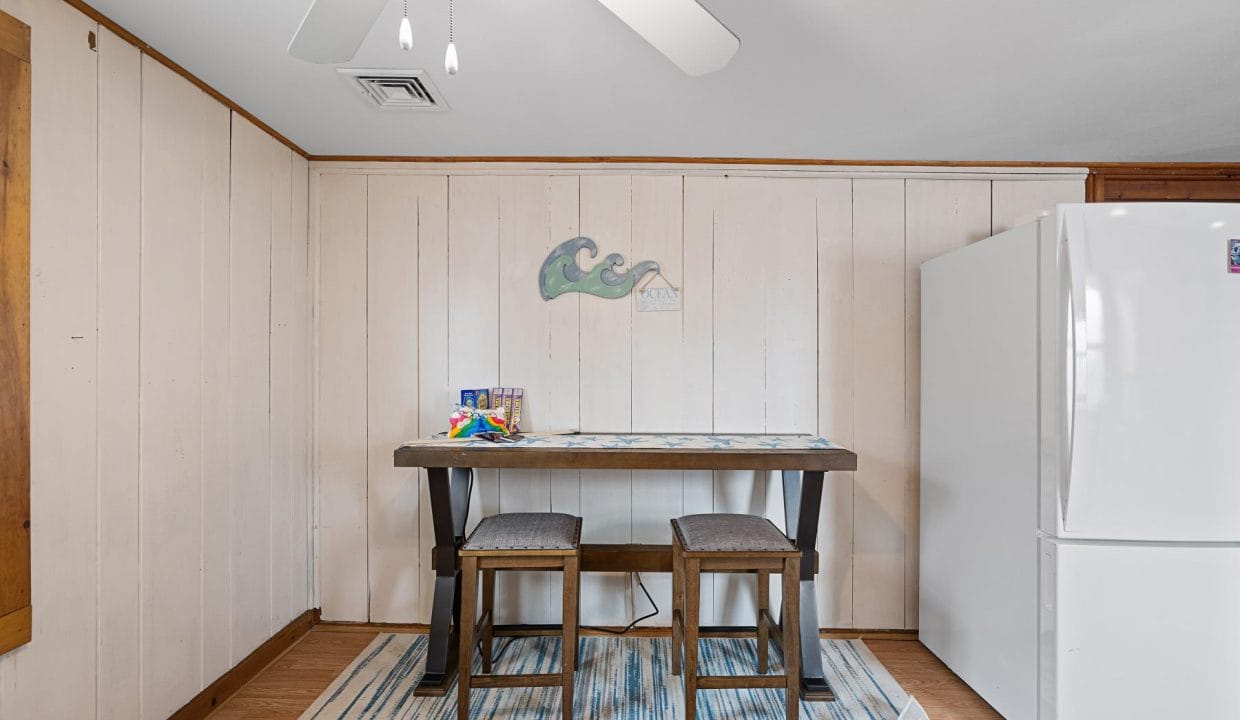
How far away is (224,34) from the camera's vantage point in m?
1.81

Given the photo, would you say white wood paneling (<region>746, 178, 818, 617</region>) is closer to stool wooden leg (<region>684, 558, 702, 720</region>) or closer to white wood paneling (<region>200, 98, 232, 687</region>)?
stool wooden leg (<region>684, 558, 702, 720</region>)

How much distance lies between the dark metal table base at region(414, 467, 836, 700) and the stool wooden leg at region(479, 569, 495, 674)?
0.40ft

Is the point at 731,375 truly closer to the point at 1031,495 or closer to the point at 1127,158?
the point at 1031,495

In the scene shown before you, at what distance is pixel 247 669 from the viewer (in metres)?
2.40

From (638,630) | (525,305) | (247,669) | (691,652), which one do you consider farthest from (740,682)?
(247,669)

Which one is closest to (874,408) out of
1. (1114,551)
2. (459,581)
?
(1114,551)

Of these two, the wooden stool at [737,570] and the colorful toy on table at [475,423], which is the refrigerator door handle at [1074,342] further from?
the colorful toy on table at [475,423]

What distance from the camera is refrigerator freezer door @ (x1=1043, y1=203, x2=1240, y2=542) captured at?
1.81 meters

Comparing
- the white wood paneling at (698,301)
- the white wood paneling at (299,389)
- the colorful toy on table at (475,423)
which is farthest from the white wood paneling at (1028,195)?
the white wood paneling at (299,389)

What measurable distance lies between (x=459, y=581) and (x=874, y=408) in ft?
6.78

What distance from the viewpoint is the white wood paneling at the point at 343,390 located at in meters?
2.89

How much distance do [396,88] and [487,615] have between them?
6.93 ft

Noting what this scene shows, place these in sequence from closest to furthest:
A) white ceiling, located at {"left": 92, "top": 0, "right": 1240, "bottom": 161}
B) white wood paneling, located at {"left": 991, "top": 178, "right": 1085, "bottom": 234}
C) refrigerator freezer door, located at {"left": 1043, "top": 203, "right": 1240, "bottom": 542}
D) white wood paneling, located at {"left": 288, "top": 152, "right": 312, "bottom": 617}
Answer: white ceiling, located at {"left": 92, "top": 0, "right": 1240, "bottom": 161} → refrigerator freezer door, located at {"left": 1043, "top": 203, "right": 1240, "bottom": 542} → white wood paneling, located at {"left": 288, "top": 152, "right": 312, "bottom": 617} → white wood paneling, located at {"left": 991, "top": 178, "right": 1085, "bottom": 234}

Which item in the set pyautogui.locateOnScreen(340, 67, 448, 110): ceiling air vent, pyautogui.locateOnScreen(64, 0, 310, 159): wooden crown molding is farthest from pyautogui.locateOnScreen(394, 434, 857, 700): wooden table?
pyautogui.locateOnScreen(64, 0, 310, 159): wooden crown molding
